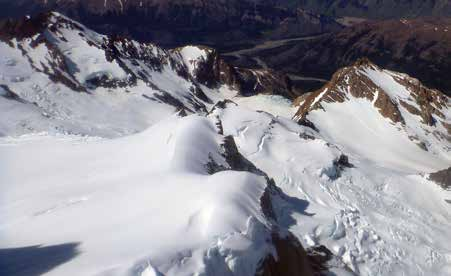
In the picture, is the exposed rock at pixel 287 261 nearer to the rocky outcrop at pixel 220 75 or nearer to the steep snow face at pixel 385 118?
the steep snow face at pixel 385 118

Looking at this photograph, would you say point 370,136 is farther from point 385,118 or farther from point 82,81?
point 82,81

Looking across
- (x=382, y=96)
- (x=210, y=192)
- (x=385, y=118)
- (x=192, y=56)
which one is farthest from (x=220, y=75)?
(x=210, y=192)

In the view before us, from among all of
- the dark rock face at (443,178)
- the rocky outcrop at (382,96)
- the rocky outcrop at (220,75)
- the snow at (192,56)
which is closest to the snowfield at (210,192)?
the dark rock face at (443,178)

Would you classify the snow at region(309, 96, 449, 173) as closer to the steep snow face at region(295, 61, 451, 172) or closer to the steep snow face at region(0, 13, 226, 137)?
the steep snow face at region(295, 61, 451, 172)

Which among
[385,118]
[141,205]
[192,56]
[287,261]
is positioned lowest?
[192,56]

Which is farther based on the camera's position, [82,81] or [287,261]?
[82,81]

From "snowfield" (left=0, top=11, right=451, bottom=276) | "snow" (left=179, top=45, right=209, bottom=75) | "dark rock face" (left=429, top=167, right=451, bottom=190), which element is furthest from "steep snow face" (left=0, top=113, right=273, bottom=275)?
"snow" (left=179, top=45, right=209, bottom=75)
